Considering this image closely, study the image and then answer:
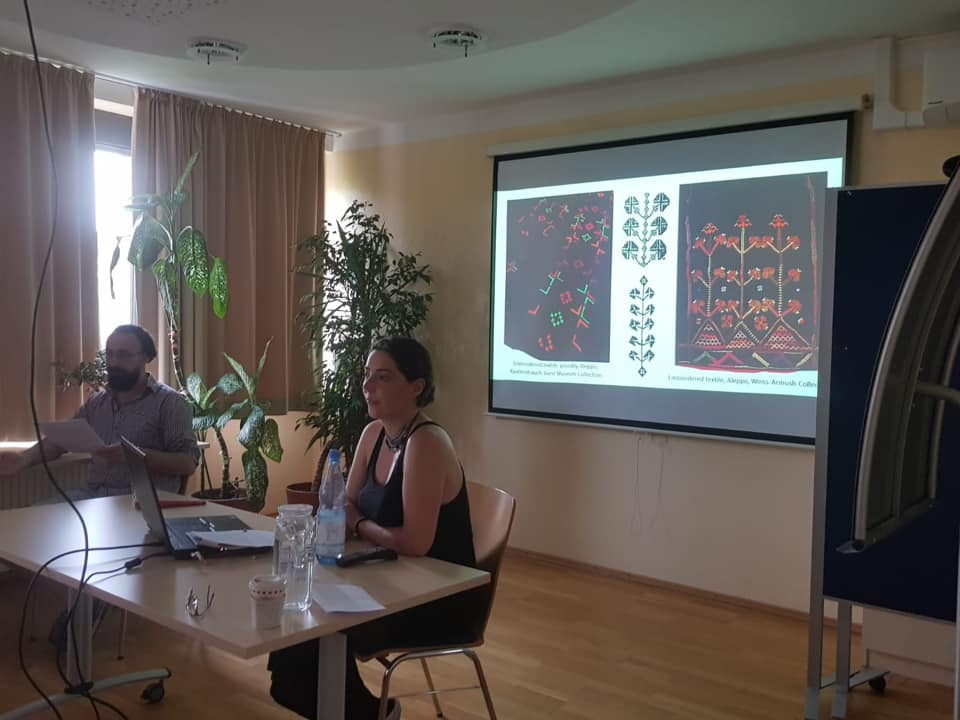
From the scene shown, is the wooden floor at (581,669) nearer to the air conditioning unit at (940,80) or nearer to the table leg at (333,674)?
the table leg at (333,674)

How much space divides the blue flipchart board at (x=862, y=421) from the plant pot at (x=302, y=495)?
10.3 ft

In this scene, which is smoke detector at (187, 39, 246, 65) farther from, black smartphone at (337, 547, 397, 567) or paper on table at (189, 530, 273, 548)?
black smartphone at (337, 547, 397, 567)

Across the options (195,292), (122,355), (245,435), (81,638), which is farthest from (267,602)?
(195,292)

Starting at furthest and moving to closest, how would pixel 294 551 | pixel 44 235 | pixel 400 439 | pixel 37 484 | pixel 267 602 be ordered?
pixel 44 235
pixel 37 484
pixel 400 439
pixel 294 551
pixel 267 602

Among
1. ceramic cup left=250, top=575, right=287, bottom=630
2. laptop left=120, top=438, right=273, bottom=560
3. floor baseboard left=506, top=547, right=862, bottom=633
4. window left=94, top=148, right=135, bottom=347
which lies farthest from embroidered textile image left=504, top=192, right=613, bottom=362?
ceramic cup left=250, top=575, right=287, bottom=630

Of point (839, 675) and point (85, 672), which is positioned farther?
point (839, 675)

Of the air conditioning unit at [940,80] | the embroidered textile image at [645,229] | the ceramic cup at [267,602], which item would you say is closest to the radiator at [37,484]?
the ceramic cup at [267,602]

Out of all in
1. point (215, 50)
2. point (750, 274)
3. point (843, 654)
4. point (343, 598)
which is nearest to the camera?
point (343, 598)

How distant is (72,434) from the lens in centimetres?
298

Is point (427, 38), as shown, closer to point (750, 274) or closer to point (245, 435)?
point (750, 274)

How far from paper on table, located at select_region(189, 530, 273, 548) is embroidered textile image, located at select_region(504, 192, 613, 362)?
2661 mm

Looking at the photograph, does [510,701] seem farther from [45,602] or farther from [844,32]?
[844,32]

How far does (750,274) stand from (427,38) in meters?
1.92

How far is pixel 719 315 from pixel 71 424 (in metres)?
2.97
